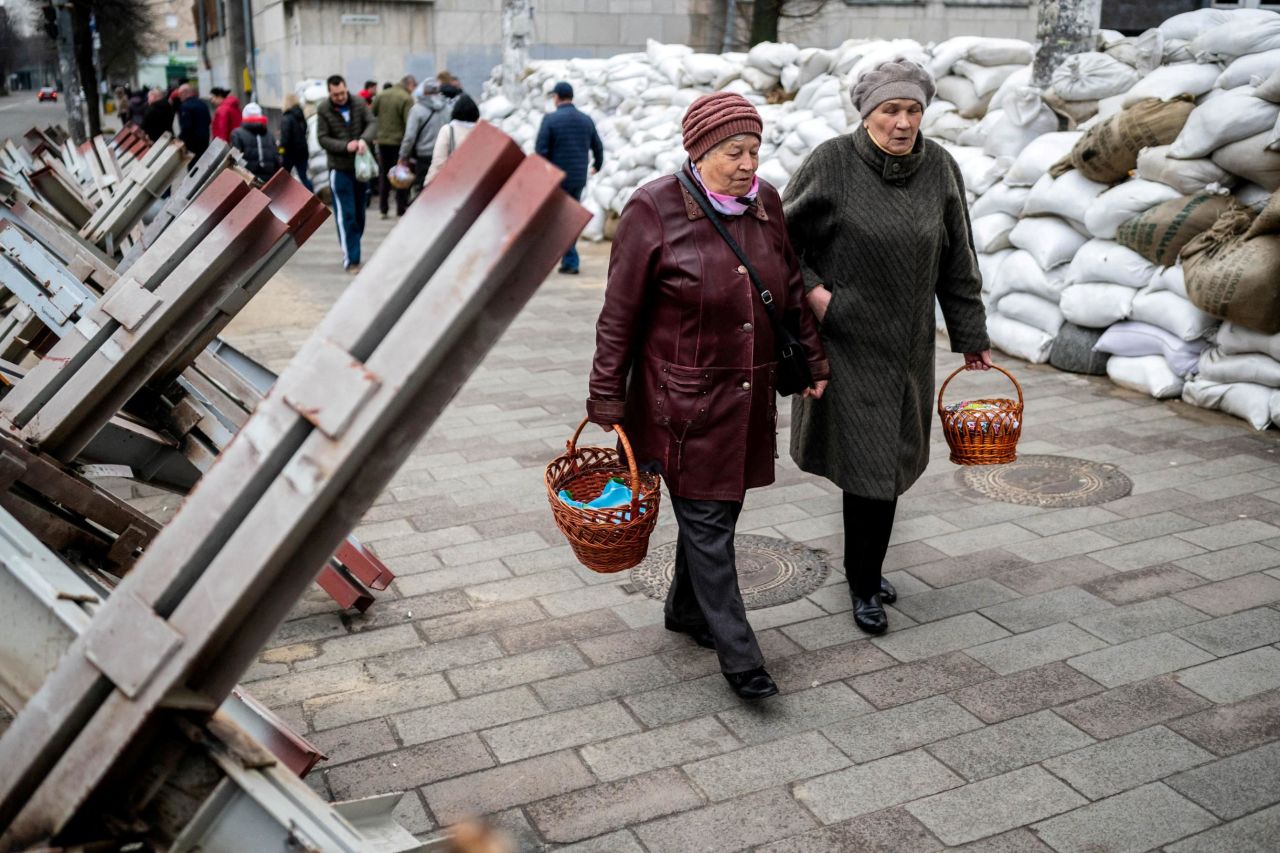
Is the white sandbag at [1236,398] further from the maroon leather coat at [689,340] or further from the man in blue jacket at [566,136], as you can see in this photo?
the man in blue jacket at [566,136]

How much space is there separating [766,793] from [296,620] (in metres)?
1.75

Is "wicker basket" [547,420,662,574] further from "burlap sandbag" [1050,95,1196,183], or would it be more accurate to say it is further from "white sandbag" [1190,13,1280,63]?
"white sandbag" [1190,13,1280,63]

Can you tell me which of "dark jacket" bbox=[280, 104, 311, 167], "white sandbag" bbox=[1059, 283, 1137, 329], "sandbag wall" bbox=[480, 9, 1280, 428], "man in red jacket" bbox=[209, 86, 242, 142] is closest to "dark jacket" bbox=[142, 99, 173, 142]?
"man in red jacket" bbox=[209, 86, 242, 142]

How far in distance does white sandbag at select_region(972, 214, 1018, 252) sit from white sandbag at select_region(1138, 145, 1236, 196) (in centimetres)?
120

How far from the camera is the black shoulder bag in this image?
3.28 metres

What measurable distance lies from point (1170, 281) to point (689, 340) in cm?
412

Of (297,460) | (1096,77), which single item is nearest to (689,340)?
(297,460)

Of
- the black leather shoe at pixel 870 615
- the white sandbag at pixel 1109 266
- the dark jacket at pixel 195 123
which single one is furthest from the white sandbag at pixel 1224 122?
the dark jacket at pixel 195 123

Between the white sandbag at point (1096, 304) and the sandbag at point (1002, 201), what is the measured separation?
85 centimetres

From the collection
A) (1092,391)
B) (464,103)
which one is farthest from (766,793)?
(464,103)

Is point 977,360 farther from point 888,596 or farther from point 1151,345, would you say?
point 1151,345

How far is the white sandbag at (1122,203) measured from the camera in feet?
21.6

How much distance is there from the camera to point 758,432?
343cm

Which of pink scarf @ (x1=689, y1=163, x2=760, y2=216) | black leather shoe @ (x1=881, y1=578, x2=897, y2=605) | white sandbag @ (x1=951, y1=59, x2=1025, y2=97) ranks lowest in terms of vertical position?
black leather shoe @ (x1=881, y1=578, x2=897, y2=605)
